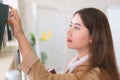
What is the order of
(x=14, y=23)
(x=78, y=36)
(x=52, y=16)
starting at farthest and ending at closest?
(x=52, y=16) → (x=78, y=36) → (x=14, y=23)

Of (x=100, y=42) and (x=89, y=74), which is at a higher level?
(x=100, y=42)

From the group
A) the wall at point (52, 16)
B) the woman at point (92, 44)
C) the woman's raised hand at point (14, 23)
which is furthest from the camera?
the wall at point (52, 16)

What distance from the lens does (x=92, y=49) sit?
1270 mm

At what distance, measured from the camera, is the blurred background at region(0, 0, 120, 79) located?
2654 millimetres

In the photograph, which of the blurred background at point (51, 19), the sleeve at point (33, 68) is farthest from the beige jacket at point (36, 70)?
the blurred background at point (51, 19)

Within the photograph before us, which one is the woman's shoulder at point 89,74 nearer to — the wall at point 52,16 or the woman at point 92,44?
the woman at point 92,44

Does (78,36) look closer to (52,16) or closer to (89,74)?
(89,74)

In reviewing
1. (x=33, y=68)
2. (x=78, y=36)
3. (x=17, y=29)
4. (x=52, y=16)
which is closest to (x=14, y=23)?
(x=17, y=29)

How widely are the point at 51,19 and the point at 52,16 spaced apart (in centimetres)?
3

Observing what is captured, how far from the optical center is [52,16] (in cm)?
271

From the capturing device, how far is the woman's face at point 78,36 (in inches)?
49.7

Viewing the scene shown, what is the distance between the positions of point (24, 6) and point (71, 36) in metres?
1.47

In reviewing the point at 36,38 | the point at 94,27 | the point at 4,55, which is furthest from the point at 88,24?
the point at 36,38

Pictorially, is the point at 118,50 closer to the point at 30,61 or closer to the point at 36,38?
the point at 36,38
